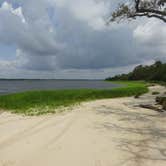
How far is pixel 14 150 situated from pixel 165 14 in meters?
15.5

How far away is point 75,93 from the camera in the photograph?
85.0ft

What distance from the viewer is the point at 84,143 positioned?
25.9ft

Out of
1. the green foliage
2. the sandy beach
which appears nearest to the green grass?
the sandy beach

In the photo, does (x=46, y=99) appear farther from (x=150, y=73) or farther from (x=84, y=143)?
(x=150, y=73)

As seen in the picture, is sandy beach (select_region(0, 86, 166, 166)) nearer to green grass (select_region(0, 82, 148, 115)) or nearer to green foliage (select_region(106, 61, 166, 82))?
green grass (select_region(0, 82, 148, 115))

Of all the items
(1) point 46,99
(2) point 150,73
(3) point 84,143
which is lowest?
(3) point 84,143

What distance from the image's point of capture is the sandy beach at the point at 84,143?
637 cm

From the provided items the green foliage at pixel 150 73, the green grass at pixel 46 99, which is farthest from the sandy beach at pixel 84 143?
the green foliage at pixel 150 73

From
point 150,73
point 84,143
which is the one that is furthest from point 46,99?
point 150,73

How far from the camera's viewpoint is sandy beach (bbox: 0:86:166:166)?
6367 mm

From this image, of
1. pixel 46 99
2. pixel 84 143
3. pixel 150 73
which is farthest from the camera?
pixel 150 73

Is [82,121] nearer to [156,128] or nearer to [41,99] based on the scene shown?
[156,128]

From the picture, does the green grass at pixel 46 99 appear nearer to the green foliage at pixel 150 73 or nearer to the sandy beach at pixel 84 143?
the sandy beach at pixel 84 143

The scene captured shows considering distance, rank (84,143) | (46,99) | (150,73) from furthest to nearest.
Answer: (150,73) < (46,99) < (84,143)
